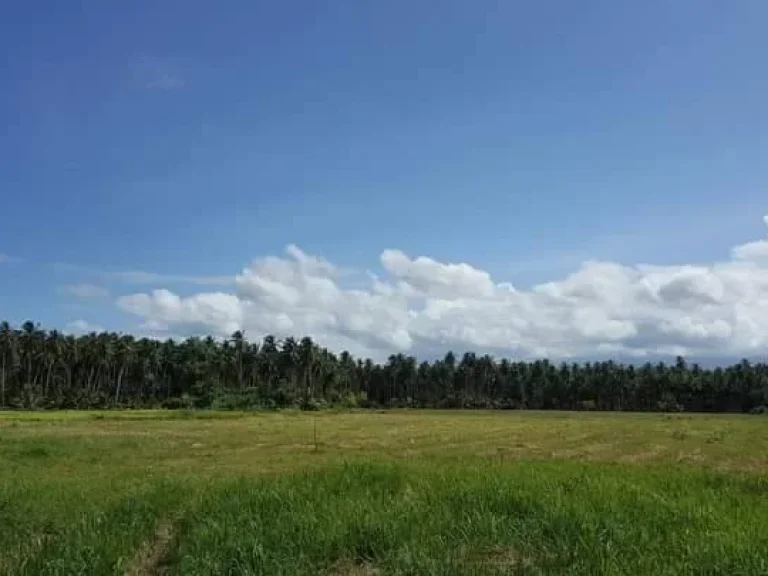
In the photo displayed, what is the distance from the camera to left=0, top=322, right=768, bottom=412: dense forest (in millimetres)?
135125

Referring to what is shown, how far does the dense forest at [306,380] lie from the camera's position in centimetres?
13512

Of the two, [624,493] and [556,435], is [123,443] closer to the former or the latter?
[556,435]

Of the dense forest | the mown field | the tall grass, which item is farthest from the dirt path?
the dense forest

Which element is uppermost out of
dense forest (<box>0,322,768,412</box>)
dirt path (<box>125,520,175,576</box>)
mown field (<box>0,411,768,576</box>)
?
dense forest (<box>0,322,768,412</box>)

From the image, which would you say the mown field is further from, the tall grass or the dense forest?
the dense forest

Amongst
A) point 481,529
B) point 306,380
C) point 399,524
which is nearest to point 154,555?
point 399,524

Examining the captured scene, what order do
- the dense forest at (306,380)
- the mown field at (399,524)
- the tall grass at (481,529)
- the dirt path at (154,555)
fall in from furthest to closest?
the dense forest at (306,380), the dirt path at (154,555), the mown field at (399,524), the tall grass at (481,529)

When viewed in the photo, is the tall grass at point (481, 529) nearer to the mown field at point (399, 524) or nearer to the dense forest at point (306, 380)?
the mown field at point (399, 524)

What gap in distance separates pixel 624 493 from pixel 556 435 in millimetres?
41961

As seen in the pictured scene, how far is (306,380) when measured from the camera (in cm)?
15350

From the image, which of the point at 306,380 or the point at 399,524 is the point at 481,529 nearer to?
the point at 399,524

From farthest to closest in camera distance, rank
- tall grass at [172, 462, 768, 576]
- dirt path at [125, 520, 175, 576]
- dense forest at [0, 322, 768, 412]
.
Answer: dense forest at [0, 322, 768, 412] → dirt path at [125, 520, 175, 576] → tall grass at [172, 462, 768, 576]

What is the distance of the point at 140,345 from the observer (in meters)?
147

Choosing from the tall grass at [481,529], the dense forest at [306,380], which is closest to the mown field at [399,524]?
the tall grass at [481,529]
